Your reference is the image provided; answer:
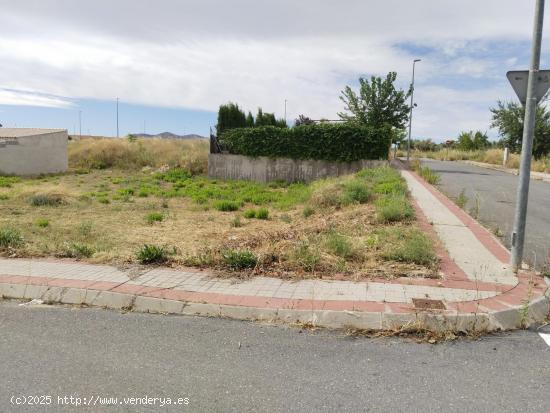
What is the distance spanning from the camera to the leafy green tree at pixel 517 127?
38.0m

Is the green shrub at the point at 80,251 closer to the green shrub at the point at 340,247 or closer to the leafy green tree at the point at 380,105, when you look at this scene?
the green shrub at the point at 340,247

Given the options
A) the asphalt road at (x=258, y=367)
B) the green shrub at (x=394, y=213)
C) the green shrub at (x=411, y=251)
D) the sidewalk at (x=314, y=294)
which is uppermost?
the green shrub at (x=394, y=213)

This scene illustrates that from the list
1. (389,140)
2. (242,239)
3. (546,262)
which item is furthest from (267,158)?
(546,262)

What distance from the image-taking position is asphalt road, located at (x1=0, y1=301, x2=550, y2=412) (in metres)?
3.11

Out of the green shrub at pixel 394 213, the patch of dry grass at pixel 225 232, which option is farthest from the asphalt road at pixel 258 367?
the green shrub at pixel 394 213

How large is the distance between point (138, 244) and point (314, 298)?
4277mm

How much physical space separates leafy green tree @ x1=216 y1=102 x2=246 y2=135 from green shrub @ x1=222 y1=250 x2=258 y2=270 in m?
22.2

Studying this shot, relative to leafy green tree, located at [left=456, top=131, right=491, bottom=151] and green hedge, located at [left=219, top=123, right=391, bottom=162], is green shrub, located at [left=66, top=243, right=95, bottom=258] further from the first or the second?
leafy green tree, located at [left=456, top=131, right=491, bottom=151]

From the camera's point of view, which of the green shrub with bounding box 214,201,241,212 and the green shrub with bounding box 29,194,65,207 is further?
the green shrub with bounding box 29,194,65,207

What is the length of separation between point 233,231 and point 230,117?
19063 millimetres

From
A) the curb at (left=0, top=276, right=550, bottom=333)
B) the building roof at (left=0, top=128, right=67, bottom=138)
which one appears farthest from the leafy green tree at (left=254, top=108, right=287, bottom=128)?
the curb at (left=0, top=276, right=550, bottom=333)

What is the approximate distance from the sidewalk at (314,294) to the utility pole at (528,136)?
36 cm

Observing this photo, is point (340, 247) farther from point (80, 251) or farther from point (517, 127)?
point (517, 127)

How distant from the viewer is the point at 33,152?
28.5m
